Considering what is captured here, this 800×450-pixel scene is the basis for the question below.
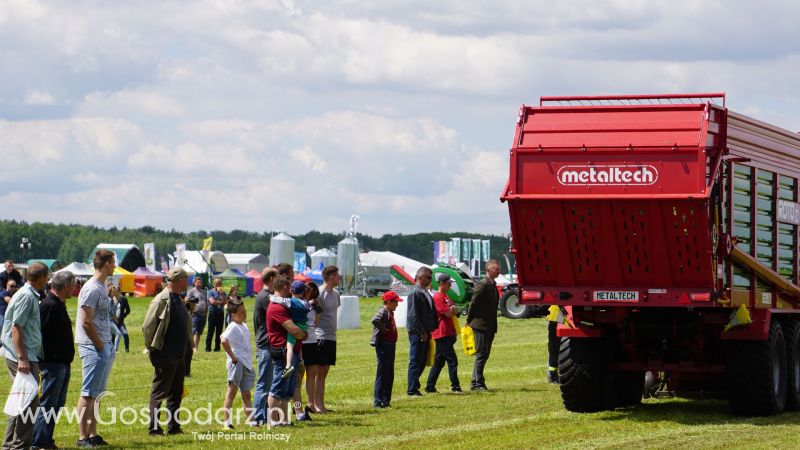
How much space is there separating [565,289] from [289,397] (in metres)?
3.43

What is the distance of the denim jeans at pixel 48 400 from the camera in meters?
11.8

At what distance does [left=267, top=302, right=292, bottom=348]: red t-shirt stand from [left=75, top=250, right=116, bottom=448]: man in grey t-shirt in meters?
1.95

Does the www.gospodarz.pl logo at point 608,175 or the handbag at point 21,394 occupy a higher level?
the www.gospodarz.pl logo at point 608,175

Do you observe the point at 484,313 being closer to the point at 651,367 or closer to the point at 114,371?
the point at 651,367

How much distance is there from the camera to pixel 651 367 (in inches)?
608

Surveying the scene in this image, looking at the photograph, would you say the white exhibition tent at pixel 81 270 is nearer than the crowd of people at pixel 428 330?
No

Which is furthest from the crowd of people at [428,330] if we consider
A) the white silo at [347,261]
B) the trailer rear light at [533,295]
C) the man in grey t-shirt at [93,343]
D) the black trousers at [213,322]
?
the white silo at [347,261]

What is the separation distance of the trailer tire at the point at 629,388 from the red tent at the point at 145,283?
7524 centimetres

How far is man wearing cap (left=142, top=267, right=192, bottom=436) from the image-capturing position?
13047mm

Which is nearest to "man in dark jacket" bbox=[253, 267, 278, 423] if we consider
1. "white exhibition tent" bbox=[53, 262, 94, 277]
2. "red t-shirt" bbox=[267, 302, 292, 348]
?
"red t-shirt" bbox=[267, 302, 292, 348]

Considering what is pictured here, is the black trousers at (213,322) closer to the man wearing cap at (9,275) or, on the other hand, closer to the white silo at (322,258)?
the man wearing cap at (9,275)

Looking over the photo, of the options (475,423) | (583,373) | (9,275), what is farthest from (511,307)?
(475,423)

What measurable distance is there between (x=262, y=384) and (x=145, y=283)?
78428mm

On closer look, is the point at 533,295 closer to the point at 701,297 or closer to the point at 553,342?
the point at 701,297
